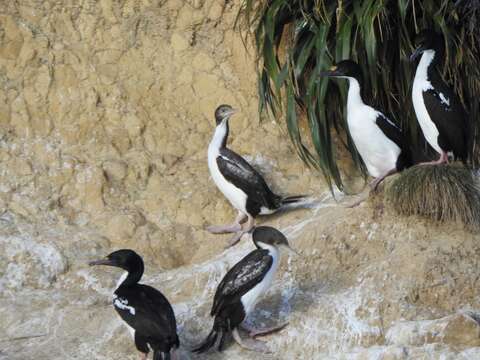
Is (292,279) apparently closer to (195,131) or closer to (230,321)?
(230,321)

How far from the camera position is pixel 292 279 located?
32.0 ft

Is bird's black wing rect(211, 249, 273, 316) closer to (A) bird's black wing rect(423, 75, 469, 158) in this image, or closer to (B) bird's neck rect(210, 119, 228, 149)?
(B) bird's neck rect(210, 119, 228, 149)

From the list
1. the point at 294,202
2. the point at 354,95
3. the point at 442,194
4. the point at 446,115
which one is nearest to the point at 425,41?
the point at 446,115

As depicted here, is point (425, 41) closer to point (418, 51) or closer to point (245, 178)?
point (418, 51)

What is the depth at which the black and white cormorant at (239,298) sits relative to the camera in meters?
9.05

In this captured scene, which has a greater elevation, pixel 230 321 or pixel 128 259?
pixel 128 259

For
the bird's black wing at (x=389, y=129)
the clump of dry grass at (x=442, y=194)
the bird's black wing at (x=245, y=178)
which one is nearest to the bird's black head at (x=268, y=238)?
the clump of dry grass at (x=442, y=194)

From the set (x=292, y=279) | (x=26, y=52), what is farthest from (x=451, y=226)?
(x=26, y=52)

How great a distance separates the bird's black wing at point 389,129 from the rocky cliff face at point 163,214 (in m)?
0.75

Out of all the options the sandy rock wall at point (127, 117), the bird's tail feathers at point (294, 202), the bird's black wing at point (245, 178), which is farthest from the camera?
the sandy rock wall at point (127, 117)

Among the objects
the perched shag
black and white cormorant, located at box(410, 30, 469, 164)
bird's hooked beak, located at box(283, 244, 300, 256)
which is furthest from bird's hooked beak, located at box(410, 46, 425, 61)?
bird's hooked beak, located at box(283, 244, 300, 256)

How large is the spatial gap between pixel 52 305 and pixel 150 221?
4.86 ft

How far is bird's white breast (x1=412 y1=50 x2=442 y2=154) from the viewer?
10.2 meters

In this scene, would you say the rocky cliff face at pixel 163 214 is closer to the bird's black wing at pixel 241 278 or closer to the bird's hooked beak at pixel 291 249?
the bird's hooked beak at pixel 291 249
